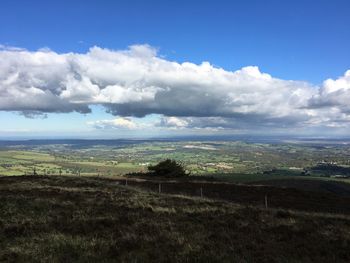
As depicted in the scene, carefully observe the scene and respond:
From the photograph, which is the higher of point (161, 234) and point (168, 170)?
point (161, 234)

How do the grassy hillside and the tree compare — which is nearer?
the grassy hillside

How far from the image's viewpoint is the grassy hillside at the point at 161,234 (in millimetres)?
12430

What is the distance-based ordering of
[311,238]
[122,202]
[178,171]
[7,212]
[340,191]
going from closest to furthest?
[311,238], [7,212], [122,202], [340,191], [178,171]

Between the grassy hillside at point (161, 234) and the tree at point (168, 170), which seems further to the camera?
the tree at point (168, 170)

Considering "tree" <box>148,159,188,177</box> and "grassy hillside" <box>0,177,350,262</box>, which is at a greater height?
"grassy hillside" <box>0,177,350,262</box>

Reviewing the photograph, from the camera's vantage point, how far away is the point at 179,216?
21172mm

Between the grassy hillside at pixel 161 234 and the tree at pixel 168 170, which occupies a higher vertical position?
Result: the grassy hillside at pixel 161 234

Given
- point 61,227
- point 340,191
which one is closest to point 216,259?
point 61,227

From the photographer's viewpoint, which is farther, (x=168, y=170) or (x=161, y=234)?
(x=168, y=170)

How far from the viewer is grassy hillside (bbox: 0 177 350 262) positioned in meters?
12.4

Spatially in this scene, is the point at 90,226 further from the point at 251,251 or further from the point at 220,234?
the point at 251,251

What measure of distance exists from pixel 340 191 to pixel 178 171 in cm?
2578

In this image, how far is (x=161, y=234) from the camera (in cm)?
1581

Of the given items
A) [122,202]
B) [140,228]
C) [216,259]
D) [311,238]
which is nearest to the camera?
[216,259]
